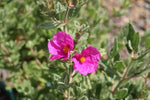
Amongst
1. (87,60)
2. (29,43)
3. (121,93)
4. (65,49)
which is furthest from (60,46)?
(29,43)

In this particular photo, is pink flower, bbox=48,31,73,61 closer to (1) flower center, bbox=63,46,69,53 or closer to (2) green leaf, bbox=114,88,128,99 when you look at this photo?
(1) flower center, bbox=63,46,69,53

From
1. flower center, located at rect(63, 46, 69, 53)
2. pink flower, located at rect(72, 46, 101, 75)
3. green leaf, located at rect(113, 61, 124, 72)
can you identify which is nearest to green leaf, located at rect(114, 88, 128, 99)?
green leaf, located at rect(113, 61, 124, 72)

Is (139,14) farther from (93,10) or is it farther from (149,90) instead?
(149,90)

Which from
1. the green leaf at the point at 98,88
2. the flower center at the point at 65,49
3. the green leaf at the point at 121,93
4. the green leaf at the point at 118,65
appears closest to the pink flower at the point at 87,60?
the flower center at the point at 65,49

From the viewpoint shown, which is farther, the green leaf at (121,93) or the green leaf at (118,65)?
the green leaf at (121,93)

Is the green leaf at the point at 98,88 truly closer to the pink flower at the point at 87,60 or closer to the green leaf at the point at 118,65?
the green leaf at the point at 118,65
